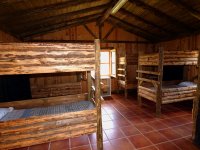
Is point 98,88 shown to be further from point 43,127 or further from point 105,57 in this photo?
point 105,57

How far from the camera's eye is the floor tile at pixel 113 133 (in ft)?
10.0

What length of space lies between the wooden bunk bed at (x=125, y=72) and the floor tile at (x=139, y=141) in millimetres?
3241

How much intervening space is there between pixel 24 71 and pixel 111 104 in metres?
3.98

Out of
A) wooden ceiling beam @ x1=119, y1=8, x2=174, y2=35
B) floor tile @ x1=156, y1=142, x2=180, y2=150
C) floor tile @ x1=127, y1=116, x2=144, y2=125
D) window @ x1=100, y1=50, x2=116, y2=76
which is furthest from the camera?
window @ x1=100, y1=50, x2=116, y2=76

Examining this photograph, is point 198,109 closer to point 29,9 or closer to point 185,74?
point 185,74

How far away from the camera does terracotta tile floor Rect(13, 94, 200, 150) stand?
272cm

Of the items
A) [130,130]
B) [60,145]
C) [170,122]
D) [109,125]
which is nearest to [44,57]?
[60,145]

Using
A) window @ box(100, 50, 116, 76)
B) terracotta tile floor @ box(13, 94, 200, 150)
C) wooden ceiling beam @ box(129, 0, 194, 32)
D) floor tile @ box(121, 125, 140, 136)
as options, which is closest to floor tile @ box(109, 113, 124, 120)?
terracotta tile floor @ box(13, 94, 200, 150)

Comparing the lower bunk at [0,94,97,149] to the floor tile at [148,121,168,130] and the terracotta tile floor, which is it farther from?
the floor tile at [148,121,168,130]

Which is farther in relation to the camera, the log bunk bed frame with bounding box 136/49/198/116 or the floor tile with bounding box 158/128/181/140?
the log bunk bed frame with bounding box 136/49/198/116

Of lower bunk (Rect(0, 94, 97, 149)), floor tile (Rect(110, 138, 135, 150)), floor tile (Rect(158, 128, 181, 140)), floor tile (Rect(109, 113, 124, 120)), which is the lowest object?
floor tile (Rect(110, 138, 135, 150))

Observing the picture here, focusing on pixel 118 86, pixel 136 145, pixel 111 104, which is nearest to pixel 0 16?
pixel 136 145

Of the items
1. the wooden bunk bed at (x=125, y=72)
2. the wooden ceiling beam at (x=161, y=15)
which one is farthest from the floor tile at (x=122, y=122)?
the wooden ceiling beam at (x=161, y=15)

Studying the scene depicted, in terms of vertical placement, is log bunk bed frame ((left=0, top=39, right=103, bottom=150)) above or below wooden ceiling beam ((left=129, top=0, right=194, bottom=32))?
below
